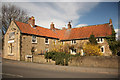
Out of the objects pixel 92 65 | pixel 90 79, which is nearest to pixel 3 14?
pixel 92 65

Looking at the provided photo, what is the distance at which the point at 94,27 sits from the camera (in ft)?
94.8

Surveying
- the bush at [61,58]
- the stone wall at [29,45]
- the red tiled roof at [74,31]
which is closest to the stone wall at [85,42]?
the red tiled roof at [74,31]

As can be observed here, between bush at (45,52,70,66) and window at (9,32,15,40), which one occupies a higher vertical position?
window at (9,32,15,40)

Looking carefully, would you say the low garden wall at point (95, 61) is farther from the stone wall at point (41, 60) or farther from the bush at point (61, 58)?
the stone wall at point (41, 60)

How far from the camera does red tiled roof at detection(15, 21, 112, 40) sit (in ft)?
79.8

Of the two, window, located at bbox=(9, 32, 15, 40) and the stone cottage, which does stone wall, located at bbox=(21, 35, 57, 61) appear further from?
window, located at bbox=(9, 32, 15, 40)

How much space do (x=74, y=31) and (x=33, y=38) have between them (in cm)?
1260

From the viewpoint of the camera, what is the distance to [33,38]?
78.4 feet

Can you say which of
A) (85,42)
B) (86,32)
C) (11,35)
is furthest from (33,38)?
(86,32)

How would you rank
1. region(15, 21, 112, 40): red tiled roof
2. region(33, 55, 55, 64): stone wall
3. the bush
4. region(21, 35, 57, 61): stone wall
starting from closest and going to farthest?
the bush < region(33, 55, 55, 64): stone wall < region(21, 35, 57, 61): stone wall < region(15, 21, 112, 40): red tiled roof

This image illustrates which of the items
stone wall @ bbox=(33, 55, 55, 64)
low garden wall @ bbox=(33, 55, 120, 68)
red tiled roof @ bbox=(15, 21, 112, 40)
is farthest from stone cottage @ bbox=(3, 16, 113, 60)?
low garden wall @ bbox=(33, 55, 120, 68)

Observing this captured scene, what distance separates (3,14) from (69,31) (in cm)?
2087

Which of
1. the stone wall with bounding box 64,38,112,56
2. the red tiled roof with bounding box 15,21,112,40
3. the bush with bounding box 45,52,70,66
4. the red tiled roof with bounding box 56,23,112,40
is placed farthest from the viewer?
the red tiled roof with bounding box 56,23,112,40

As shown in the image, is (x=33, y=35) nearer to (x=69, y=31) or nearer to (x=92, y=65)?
(x=69, y=31)
